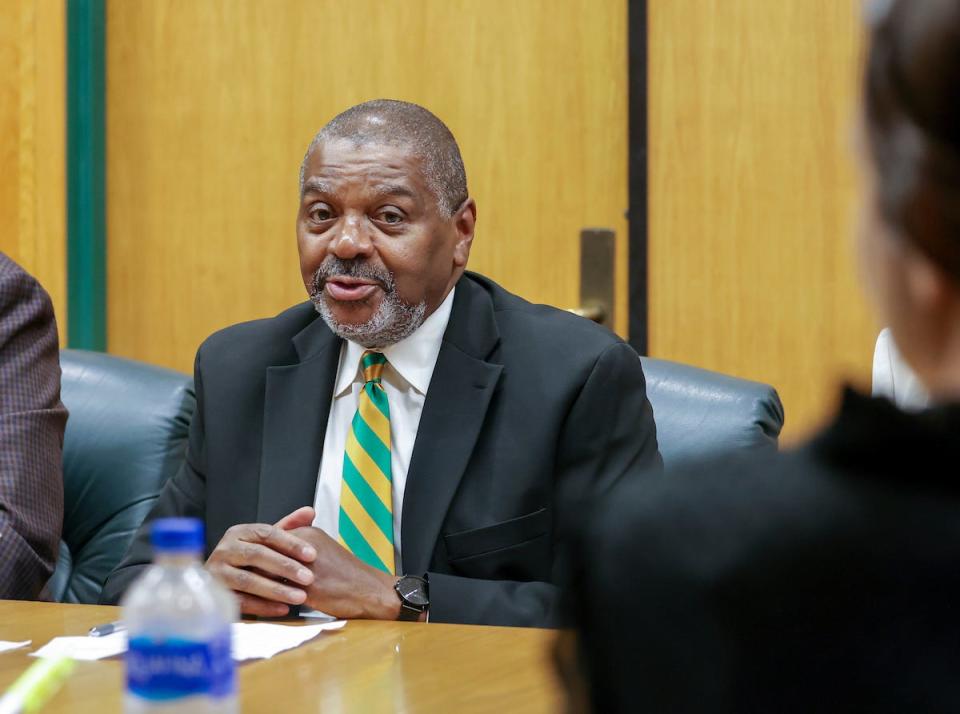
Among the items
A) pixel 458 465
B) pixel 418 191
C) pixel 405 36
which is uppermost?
pixel 405 36

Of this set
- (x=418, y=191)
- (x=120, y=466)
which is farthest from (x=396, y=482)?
(x=120, y=466)

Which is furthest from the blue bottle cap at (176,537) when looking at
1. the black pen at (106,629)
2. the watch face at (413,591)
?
the watch face at (413,591)

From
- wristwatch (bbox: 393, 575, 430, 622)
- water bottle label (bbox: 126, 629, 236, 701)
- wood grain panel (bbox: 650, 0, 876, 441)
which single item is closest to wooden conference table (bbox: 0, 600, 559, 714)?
wristwatch (bbox: 393, 575, 430, 622)

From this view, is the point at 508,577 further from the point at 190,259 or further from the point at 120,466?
the point at 190,259

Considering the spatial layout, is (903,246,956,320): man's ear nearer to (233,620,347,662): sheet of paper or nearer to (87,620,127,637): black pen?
(233,620,347,662): sheet of paper

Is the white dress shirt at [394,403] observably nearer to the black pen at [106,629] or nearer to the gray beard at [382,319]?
the gray beard at [382,319]

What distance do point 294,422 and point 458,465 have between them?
0.30m

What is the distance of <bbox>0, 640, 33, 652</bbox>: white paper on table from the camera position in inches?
59.8

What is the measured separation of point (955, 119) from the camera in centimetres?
57

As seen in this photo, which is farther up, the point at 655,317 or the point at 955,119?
the point at 955,119

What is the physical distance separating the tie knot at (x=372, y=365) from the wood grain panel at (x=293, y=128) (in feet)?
4.15

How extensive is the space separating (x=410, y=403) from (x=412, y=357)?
8 centimetres

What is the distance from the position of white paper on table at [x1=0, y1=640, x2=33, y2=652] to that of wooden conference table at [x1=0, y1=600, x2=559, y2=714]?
0.01 metres

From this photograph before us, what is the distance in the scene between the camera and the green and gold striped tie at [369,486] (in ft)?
6.74
